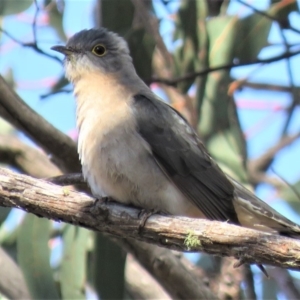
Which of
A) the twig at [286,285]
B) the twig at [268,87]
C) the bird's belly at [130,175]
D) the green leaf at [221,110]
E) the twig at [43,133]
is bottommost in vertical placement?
the twig at [286,285]

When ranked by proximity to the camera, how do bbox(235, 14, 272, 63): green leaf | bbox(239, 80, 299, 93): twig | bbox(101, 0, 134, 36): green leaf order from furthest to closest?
bbox(239, 80, 299, 93): twig
bbox(101, 0, 134, 36): green leaf
bbox(235, 14, 272, 63): green leaf

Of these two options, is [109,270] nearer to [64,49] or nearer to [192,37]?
[64,49]

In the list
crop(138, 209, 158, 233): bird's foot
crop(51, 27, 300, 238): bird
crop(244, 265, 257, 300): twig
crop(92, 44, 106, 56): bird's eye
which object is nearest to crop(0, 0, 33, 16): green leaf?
crop(92, 44, 106, 56): bird's eye

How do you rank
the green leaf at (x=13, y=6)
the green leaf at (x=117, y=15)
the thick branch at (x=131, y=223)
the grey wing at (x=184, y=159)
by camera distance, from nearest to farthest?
the thick branch at (x=131, y=223) → the grey wing at (x=184, y=159) → the green leaf at (x=13, y=6) → the green leaf at (x=117, y=15)

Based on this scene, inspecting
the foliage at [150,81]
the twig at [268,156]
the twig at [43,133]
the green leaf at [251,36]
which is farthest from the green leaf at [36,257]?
the twig at [268,156]

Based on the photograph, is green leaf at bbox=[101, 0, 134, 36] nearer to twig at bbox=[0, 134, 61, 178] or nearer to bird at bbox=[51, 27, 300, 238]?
bird at bbox=[51, 27, 300, 238]

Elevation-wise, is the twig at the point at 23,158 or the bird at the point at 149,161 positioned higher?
the twig at the point at 23,158

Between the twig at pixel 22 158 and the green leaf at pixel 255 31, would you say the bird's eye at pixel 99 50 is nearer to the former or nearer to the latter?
the twig at pixel 22 158

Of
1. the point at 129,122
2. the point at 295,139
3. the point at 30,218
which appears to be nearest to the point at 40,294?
the point at 30,218

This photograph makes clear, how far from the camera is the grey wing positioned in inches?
147

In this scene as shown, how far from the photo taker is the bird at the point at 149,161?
11.7 ft

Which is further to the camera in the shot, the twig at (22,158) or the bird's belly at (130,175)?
the twig at (22,158)

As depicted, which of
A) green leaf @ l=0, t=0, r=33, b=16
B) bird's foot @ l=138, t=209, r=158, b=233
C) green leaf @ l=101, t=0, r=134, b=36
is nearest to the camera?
bird's foot @ l=138, t=209, r=158, b=233

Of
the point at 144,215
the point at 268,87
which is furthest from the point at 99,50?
the point at 268,87
